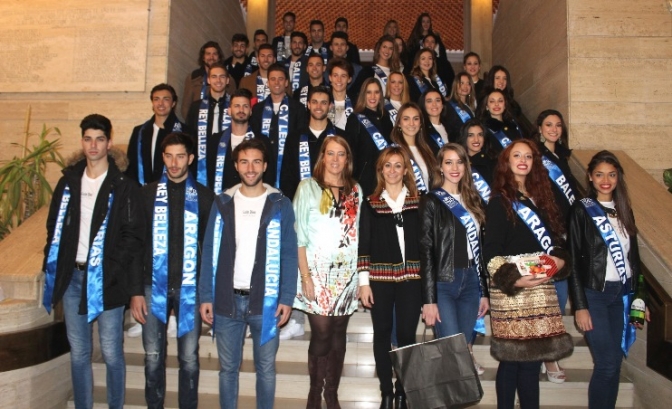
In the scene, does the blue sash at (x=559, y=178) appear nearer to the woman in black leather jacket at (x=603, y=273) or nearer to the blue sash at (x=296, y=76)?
the woman in black leather jacket at (x=603, y=273)

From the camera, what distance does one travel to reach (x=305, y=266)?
3252mm

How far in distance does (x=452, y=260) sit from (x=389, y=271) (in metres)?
0.36

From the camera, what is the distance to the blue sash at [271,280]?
3.09 m

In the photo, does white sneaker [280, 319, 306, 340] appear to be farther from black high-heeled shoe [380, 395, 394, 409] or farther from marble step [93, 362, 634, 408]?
black high-heeled shoe [380, 395, 394, 409]

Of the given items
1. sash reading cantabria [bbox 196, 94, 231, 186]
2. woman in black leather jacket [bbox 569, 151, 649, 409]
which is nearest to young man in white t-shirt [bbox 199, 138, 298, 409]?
sash reading cantabria [bbox 196, 94, 231, 186]

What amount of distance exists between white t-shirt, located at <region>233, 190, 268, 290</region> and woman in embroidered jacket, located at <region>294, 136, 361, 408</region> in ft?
0.85

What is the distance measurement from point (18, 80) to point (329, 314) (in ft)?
16.6

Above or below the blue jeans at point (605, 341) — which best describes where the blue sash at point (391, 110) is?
above

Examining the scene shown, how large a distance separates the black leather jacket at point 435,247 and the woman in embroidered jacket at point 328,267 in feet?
1.31

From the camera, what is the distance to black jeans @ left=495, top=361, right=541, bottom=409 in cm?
294

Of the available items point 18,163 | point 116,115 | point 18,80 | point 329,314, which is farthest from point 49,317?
point 18,80

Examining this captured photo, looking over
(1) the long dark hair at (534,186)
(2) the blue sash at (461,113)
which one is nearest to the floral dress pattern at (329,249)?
(1) the long dark hair at (534,186)

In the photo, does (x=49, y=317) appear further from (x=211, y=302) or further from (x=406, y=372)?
(x=406, y=372)

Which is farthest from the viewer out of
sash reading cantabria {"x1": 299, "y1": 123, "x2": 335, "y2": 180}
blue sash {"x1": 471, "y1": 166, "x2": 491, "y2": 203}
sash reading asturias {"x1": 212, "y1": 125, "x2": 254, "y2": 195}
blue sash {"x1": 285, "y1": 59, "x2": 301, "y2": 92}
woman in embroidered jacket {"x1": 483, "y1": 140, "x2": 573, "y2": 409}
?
blue sash {"x1": 285, "y1": 59, "x2": 301, "y2": 92}
